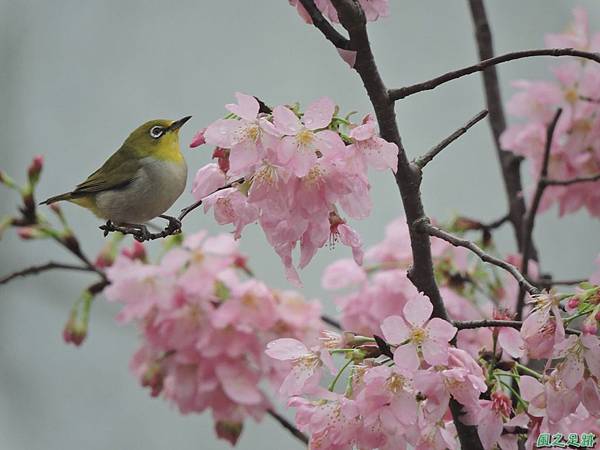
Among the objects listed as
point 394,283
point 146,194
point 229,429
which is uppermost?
point 146,194

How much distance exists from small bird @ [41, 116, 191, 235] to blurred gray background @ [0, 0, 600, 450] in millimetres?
1229

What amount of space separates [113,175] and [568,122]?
0.53 metres

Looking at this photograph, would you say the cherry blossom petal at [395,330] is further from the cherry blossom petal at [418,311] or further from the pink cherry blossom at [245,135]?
the pink cherry blossom at [245,135]

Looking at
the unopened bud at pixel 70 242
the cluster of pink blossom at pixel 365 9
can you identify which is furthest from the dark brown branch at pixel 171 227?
the unopened bud at pixel 70 242

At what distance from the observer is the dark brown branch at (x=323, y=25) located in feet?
1.50

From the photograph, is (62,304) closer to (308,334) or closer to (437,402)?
(308,334)

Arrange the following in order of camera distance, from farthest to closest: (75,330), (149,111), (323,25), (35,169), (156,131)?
(149,111)
(75,330)
(35,169)
(156,131)
(323,25)

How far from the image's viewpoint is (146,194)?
65 cm

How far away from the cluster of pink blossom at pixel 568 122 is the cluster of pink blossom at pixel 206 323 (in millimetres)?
311

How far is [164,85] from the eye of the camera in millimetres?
2135

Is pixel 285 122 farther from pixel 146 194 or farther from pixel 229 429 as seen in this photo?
pixel 229 429

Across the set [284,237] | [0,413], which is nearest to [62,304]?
[0,413]

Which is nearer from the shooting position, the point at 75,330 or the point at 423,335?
the point at 423,335

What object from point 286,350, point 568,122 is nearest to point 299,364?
point 286,350
